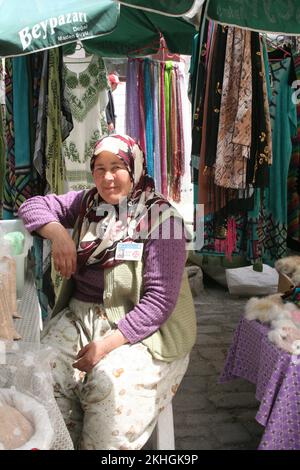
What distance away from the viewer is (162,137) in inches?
188

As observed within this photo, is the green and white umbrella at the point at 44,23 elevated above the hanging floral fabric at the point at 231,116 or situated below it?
above

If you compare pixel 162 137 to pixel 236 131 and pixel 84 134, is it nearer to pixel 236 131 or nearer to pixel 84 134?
pixel 84 134

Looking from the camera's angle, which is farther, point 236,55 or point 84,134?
point 84,134

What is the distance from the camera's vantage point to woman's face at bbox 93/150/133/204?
2051 millimetres

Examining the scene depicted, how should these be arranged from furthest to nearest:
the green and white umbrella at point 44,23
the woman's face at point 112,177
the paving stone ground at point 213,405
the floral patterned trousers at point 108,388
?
the paving stone ground at point 213,405 → the green and white umbrella at point 44,23 → the woman's face at point 112,177 → the floral patterned trousers at point 108,388

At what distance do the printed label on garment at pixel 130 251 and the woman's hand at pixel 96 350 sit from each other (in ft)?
0.95

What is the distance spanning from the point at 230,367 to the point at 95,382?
1.21 m

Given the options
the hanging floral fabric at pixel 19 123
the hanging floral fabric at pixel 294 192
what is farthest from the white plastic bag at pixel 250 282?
the hanging floral fabric at pixel 19 123

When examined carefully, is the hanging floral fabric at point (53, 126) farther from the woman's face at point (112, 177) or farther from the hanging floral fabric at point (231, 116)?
the woman's face at point (112, 177)

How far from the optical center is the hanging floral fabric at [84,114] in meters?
3.96

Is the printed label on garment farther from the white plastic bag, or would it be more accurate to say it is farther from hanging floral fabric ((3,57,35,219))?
the white plastic bag

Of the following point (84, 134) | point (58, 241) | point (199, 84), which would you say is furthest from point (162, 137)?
point (58, 241)

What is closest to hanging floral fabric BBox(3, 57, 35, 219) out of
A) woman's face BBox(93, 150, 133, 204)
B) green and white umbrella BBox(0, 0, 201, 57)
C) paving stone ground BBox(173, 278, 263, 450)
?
green and white umbrella BBox(0, 0, 201, 57)

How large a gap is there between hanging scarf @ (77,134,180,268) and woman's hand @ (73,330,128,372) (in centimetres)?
29
